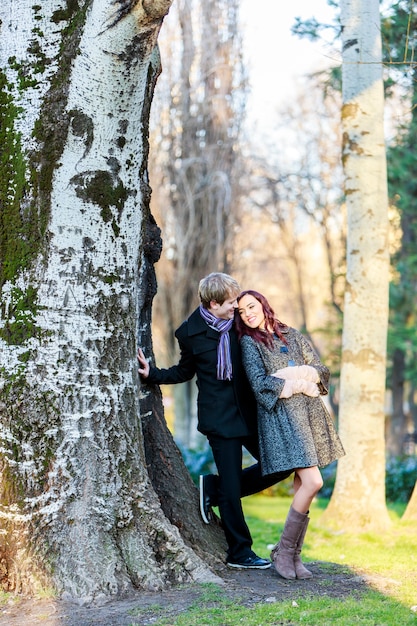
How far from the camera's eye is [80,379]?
4277 mm

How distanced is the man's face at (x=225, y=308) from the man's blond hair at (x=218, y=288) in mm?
22

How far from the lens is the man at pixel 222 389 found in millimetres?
4867

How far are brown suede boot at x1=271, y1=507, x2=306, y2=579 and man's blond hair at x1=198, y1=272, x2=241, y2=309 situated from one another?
1411 millimetres

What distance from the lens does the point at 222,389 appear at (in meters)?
4.93

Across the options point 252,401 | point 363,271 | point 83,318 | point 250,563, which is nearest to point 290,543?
point 250,563

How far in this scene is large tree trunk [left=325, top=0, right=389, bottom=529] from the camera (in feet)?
25.9

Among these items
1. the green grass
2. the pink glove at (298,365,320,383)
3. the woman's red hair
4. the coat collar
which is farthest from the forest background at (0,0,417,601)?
the pink glove at (298,365,320,383)

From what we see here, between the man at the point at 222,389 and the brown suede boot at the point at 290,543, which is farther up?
the man at the point at 222,389

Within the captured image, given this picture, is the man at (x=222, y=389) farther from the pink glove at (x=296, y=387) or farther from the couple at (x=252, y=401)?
the pink glove at (x=296, y=387)

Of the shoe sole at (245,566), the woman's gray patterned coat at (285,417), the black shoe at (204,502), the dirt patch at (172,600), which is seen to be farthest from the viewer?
the black shoe at (204,502)

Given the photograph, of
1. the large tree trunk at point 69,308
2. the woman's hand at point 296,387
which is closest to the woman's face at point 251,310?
the woman's hand at point 296,387

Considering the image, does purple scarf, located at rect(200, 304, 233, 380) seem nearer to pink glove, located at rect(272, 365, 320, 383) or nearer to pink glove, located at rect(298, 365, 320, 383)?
pink glove, located at rect(272, 365, 320, 383)

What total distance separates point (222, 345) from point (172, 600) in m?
1.54

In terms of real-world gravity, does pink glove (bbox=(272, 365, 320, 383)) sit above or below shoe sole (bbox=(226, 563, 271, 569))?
above
